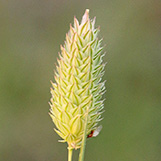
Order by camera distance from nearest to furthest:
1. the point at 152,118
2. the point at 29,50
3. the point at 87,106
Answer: the point at 87,106 < the point at 152,118 < the point at 29,50

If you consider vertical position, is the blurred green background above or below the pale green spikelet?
above

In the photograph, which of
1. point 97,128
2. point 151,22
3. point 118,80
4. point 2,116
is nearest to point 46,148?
point 2,116

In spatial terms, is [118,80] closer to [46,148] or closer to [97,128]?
[46,148]

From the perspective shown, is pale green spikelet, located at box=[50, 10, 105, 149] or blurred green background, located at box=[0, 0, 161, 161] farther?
blurred green background, located at box=[0, 0, 161, 161]

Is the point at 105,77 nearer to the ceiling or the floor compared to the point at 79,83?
nearer to the ceiling

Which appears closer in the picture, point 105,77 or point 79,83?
point 79,83
